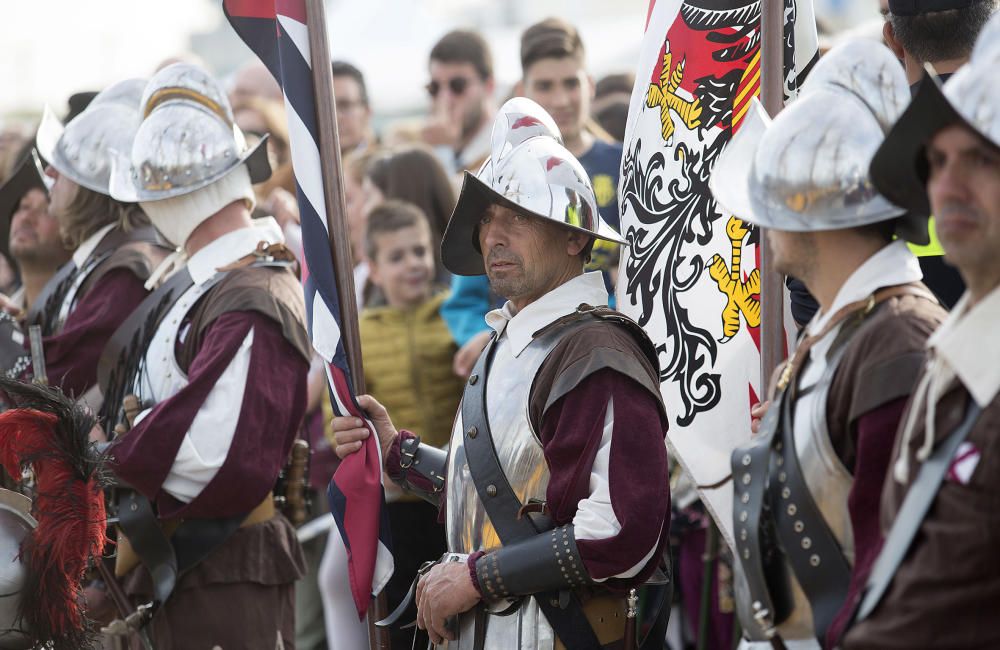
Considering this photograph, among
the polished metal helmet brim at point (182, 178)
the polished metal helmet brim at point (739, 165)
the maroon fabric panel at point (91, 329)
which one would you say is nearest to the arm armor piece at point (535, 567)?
the polished metal helmet brim at point (739, 165)

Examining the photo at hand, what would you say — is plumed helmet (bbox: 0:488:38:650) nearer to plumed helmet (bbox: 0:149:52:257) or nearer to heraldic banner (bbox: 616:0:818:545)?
heraldic banner (bbox: 616:0:818:545)

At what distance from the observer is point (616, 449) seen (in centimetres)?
347

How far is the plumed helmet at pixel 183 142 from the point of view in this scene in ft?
16.4

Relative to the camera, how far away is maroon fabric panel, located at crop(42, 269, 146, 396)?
5.39 m

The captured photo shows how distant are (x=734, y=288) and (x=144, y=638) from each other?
2260 mm

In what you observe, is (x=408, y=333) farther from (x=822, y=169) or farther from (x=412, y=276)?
(x=822, y=169)

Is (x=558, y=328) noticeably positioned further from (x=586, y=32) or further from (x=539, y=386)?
(x=586, y=32)

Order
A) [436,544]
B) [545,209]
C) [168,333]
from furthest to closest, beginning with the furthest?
[436,544] < [168,333] < [545,209]

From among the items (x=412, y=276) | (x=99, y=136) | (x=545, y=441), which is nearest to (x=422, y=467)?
(x=545, y=441)

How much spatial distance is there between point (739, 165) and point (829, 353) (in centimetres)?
53

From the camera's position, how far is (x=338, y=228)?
13.9ft

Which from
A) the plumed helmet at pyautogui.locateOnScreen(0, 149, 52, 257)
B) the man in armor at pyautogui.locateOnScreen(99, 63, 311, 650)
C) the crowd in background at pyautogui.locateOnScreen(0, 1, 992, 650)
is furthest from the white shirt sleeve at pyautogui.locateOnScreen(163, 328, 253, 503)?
the plumed helmet at pyautogui.locateOnScreen(0, 149, 52, 257)

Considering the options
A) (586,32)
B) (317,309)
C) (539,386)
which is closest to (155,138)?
(317,309)

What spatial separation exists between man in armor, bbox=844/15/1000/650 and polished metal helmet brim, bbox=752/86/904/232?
278 millimetres
